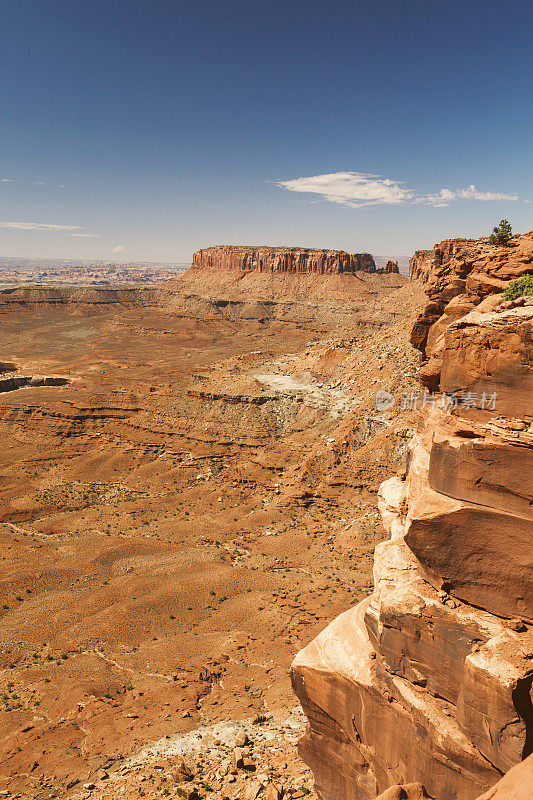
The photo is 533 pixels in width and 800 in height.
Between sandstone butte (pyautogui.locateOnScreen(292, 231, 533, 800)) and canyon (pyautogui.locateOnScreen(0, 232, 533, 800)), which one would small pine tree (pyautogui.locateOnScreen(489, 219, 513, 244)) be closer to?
canyon (pyautogui.locateOnScreen(0, 232, 533, 800))

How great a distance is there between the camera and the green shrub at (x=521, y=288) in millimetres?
14809

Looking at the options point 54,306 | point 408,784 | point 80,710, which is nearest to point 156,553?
point 80,710

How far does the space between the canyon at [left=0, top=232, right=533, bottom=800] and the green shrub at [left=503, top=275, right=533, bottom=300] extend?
1.78 m

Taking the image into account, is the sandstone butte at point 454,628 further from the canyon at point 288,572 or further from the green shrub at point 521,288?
the green shrub at point 521,288

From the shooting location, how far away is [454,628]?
34.3 feet

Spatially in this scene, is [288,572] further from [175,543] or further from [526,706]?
[526,706]

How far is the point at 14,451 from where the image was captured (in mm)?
50969

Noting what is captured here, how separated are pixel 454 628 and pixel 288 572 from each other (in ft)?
70.0

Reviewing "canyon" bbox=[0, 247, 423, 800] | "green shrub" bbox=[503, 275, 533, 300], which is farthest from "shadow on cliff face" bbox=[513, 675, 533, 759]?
"green shrub" bbox=[503, 275, 533, 300]

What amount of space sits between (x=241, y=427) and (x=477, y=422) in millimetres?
42361

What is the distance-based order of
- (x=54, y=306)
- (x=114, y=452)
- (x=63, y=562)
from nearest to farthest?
(x=63, y=562) → (x=114, y=452) → (x=54, y=306)

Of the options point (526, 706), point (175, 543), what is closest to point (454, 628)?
point (526, 706)

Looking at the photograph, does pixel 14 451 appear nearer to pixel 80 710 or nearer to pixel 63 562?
pixel 63 562

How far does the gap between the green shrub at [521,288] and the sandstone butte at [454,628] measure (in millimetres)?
3561
